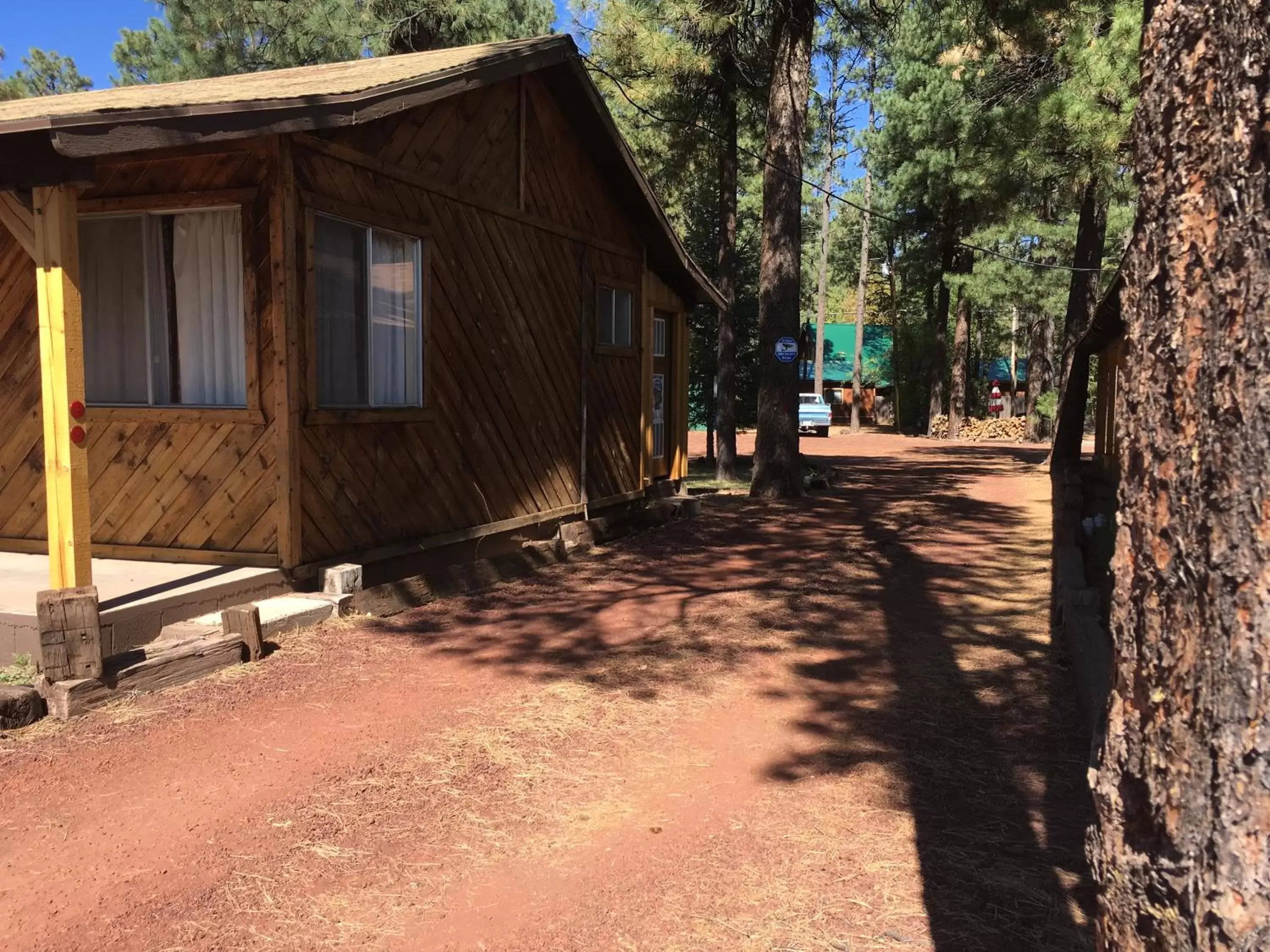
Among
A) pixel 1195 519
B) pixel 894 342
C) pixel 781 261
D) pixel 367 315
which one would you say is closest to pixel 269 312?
pixel 367 315

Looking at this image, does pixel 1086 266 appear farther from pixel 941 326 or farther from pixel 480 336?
pixel 480 336

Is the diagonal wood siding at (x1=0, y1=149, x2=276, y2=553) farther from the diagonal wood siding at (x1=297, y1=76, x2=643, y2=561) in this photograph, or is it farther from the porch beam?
the porch beam

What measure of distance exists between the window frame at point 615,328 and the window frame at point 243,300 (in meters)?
5.00

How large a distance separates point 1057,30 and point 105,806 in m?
15.8

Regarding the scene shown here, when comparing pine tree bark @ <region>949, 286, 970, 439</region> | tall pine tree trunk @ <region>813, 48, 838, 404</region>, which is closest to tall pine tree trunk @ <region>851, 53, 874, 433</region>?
tall pine tree trunk @ <region>813, 48, 838, 404</region>

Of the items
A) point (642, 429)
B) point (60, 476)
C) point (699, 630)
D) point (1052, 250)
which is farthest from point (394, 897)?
point (1052, 250)

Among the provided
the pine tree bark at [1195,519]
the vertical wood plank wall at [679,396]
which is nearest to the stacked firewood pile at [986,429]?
the vertical wood plank wall at [679,396]

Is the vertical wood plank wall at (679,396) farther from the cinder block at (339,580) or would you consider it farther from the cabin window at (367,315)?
the cinder block at (339,580)

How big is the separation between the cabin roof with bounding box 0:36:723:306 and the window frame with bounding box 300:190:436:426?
71 cm

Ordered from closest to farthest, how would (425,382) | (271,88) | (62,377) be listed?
(62,377)
(271,88)
(425,382)

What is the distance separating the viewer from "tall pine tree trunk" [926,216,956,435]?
32.4 metres

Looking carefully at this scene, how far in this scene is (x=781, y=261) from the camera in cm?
1509

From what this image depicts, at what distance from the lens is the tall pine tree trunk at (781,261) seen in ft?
48.0

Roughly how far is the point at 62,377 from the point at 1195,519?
5.53 meters
